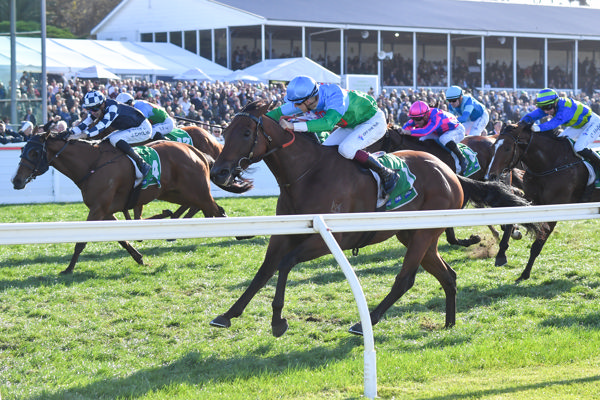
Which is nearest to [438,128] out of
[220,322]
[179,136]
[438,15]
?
[179,136]

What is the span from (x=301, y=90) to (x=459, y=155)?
148 inches

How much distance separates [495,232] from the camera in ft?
29.2

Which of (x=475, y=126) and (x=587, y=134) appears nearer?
(x=587, y=134)

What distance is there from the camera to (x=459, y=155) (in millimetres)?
8797

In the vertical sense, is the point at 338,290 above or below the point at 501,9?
below

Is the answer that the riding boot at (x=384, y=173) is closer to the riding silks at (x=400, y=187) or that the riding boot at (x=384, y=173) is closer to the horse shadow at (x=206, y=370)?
the riding silks at (x=400, y=187)

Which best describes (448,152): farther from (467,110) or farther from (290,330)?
(290,330)

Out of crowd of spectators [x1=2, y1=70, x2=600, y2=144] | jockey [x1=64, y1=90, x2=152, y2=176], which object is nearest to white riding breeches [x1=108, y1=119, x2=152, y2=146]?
jockey [x1=64, y1=90, x2=152, y2=176]

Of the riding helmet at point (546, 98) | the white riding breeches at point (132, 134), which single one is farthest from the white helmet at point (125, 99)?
the riding helmet at point (546, 98)

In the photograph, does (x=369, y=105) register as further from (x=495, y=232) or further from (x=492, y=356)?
(x=495, y=232)

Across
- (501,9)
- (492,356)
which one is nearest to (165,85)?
(492,356)

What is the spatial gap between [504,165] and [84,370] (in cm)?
491

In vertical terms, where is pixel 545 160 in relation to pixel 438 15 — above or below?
below

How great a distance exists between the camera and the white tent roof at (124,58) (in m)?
27.6
